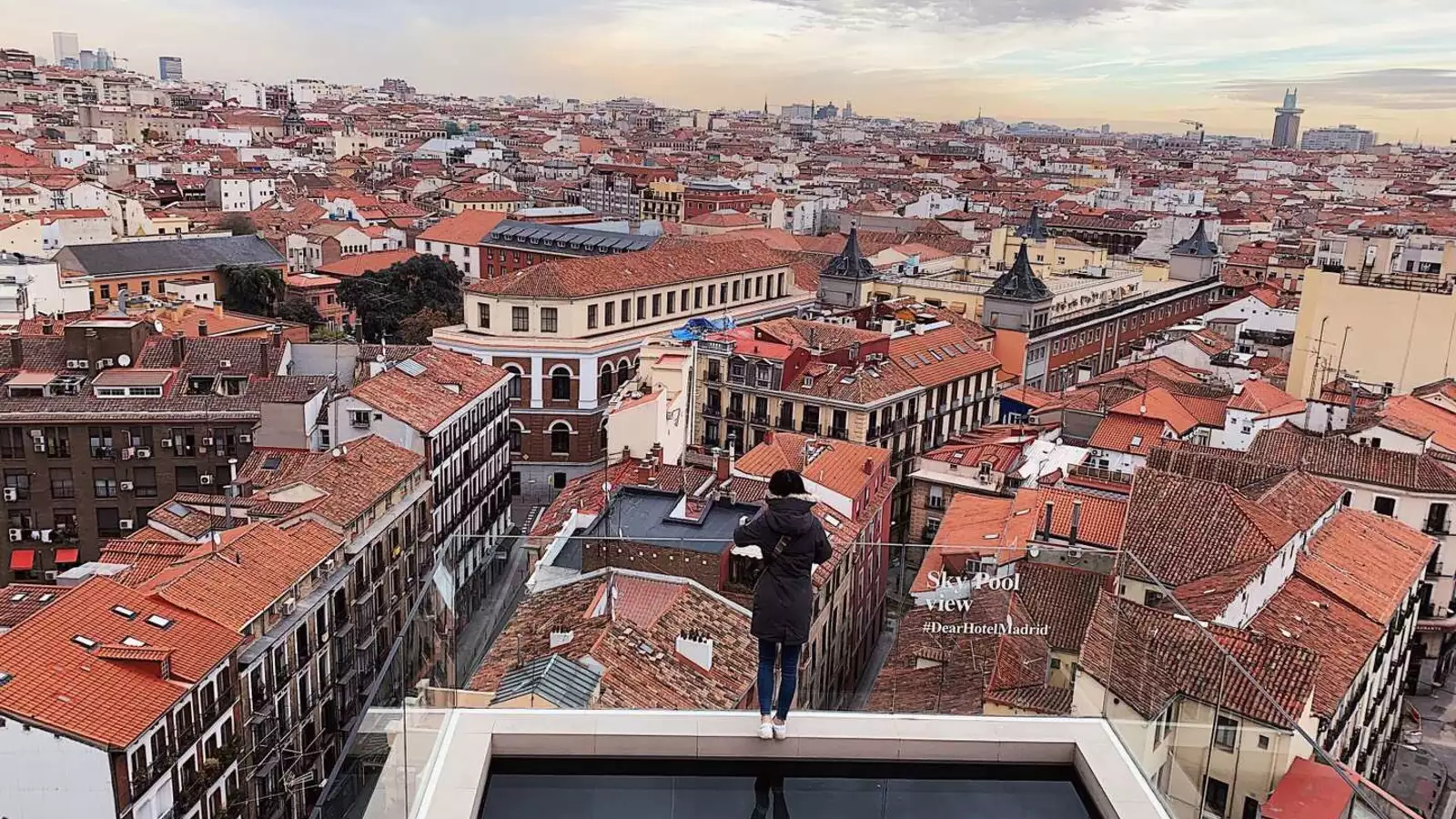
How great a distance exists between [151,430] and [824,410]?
58.3 feet

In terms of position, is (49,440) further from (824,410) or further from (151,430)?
(824,410)

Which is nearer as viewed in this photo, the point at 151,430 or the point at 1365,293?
the point at 151,430

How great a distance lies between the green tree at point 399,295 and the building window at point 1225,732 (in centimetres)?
5037

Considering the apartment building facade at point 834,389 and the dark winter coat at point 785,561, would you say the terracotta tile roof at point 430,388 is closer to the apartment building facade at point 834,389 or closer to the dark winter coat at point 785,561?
the apartment building facade at point 834,389

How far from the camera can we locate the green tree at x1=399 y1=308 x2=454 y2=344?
173ft

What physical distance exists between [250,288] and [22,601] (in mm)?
36757

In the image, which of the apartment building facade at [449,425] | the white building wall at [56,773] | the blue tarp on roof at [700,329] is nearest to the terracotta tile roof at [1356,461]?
the blue tarp on roof at [700,329]

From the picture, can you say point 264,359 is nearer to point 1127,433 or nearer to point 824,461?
point 824,461

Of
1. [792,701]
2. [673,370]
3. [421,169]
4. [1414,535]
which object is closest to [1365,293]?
[1414,535]

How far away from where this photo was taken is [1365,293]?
37094 mm

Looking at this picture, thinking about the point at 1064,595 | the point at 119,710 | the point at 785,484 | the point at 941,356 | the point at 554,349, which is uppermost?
the point at 785,484

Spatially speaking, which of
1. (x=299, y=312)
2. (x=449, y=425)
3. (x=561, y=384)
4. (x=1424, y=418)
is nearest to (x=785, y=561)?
(x=449, y=425)

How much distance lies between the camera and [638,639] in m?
9.66

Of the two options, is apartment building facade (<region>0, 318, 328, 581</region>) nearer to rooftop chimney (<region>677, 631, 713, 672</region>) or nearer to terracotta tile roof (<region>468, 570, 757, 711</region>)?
terracotta tile roof (<region>468, 570, 757, 711</region>)
